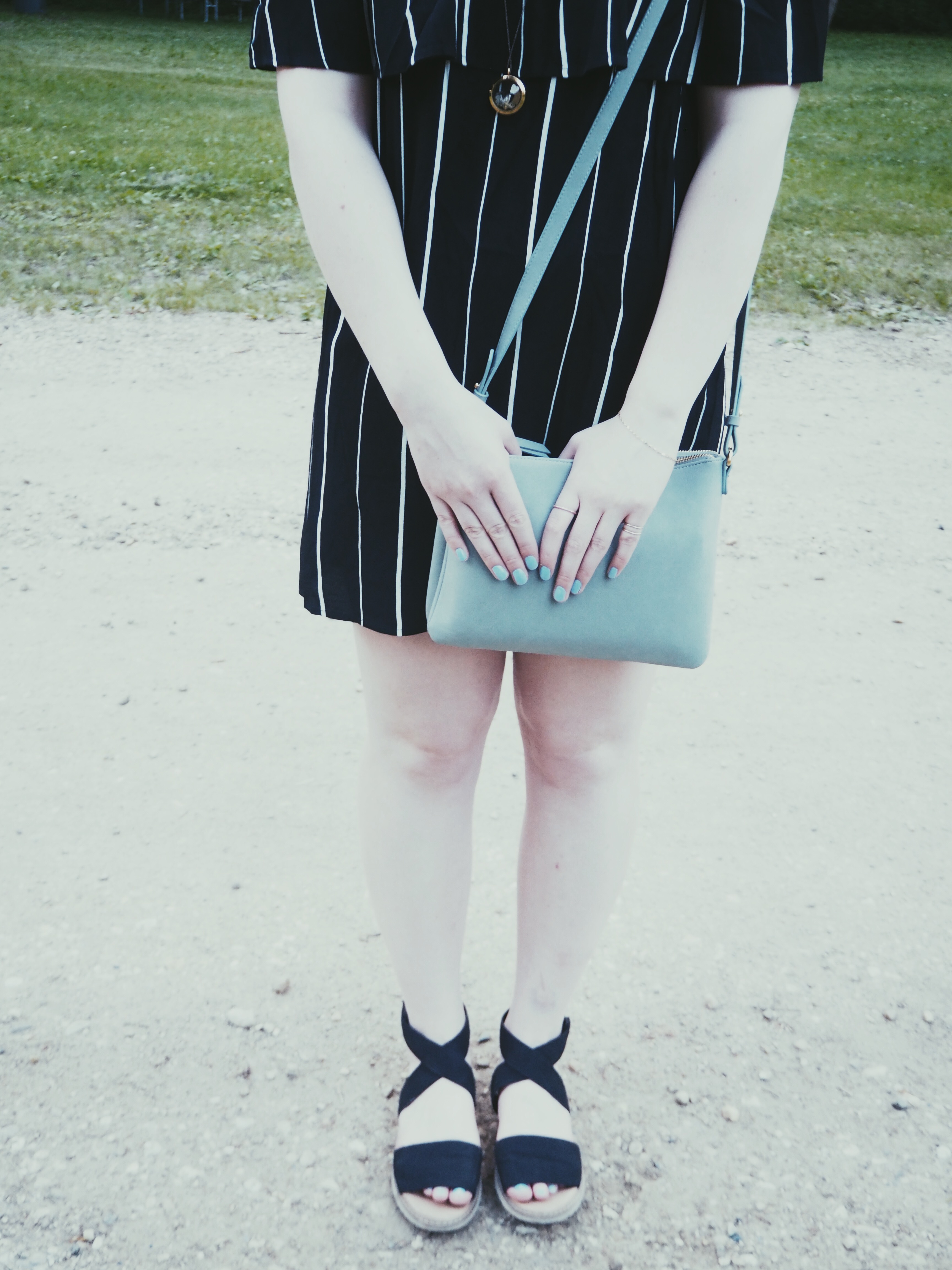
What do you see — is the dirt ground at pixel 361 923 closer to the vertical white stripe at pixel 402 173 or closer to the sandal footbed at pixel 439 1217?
the sandal footbed at pixel 439 1217

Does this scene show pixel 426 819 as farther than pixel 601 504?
Yes

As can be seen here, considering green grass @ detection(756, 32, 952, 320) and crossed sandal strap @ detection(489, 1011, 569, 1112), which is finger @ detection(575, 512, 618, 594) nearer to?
crossed sandal strap @ detection(489, 1011, 569, 1112)

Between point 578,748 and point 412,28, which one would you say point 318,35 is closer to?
point 412,28

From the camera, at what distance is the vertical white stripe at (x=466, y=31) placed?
1159mm

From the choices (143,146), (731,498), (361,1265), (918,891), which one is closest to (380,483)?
(361,1265)

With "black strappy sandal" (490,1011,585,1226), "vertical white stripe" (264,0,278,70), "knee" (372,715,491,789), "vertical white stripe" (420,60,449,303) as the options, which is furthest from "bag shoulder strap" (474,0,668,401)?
"black strappy sandal" (490,1011,585,1226)

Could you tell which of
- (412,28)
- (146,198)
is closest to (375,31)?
(412,28)

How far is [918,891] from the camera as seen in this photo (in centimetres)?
225

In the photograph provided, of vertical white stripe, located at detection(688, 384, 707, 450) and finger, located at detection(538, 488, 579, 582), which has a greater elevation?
vertical white stripe, located at detection(688, 384, 707, 450)

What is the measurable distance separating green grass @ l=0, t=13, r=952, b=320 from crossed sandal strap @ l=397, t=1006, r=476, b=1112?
4.51m

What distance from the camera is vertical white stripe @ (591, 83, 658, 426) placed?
122 centimetres

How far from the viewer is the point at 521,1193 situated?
5.18 feet

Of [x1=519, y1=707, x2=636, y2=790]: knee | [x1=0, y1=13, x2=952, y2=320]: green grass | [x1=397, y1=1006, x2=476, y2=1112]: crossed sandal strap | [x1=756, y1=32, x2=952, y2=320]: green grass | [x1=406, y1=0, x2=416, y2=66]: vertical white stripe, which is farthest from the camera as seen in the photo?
[x1=756, y1=32, x2=952, y2=320]: green grass

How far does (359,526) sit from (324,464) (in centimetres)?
10
